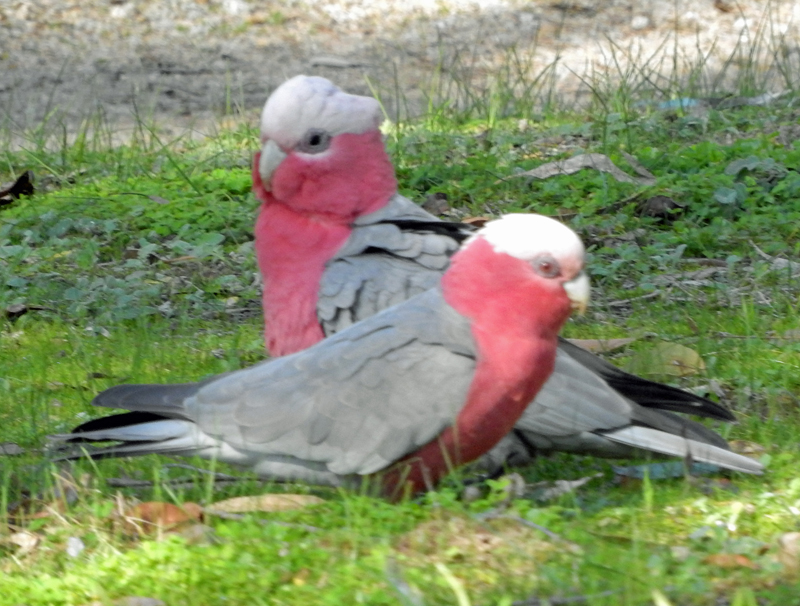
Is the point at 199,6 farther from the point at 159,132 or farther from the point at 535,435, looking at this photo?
the point at 535,435

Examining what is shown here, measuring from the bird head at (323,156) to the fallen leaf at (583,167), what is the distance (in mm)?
2325

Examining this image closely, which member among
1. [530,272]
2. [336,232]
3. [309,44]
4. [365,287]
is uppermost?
Result: [309,44]

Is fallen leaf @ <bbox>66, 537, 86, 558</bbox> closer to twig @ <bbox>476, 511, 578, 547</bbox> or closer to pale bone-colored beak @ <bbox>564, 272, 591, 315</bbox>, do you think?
twig @ <bbox>476, 511, 578, 547</bbox>

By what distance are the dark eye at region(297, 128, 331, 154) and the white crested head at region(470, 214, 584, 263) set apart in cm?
120

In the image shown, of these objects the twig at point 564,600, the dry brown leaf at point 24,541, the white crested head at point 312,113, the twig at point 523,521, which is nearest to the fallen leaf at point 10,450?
the dry brown leaf at point 24,541

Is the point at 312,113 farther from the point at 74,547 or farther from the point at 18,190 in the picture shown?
the point at 18,190

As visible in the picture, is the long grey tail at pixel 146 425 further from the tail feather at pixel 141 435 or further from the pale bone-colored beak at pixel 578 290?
the pale bone-colored beak at pixel 578 290

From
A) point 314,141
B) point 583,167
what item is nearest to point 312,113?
point 314,141

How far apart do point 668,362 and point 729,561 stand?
1552 mm

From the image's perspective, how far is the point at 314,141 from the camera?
11.6 feet

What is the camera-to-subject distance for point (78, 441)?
9.11 ft

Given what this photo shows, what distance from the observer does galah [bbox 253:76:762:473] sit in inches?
130

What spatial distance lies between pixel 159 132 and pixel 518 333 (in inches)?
221

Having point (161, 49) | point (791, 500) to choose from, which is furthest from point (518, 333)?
point (161, 49)
